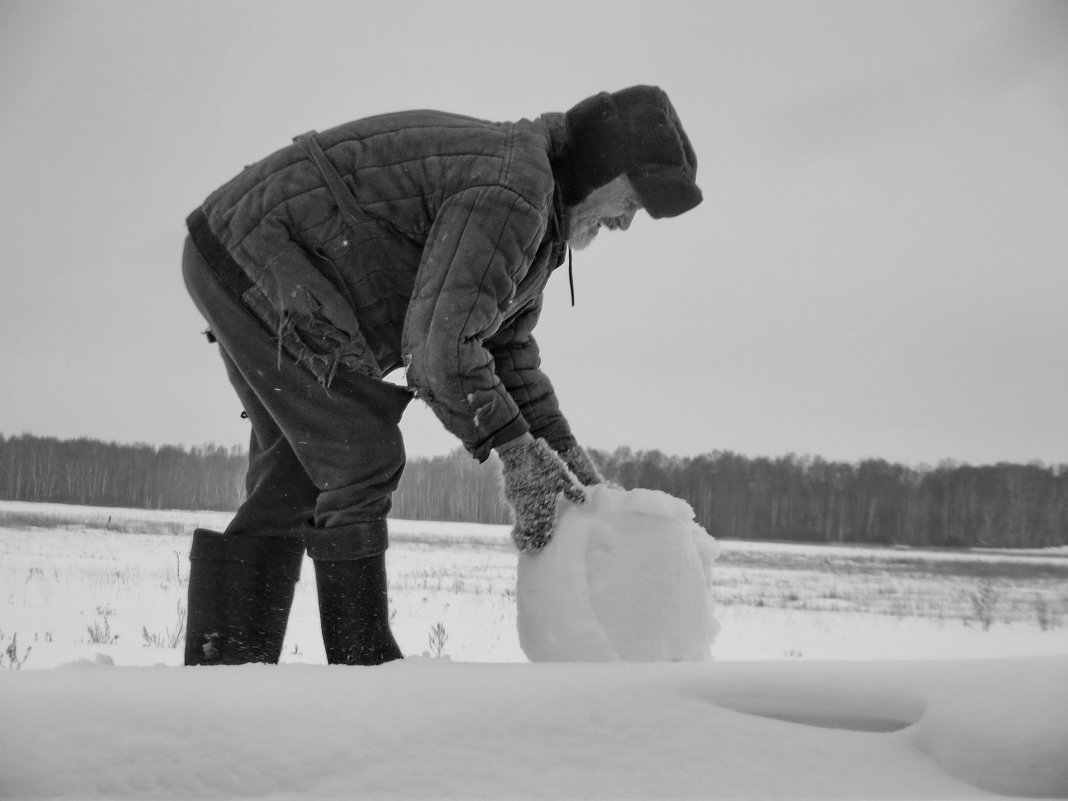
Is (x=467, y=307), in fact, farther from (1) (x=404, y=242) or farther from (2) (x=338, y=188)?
(2) (x=338, y=188)

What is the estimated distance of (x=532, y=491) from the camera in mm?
1692

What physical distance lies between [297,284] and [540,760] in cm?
119

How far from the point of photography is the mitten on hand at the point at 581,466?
215 cm

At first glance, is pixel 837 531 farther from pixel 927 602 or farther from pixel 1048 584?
pixel 927 602

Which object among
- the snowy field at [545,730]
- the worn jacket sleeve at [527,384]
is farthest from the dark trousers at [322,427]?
the snowy field at [545,730]

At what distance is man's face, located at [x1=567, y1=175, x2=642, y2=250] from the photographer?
196 centimetres

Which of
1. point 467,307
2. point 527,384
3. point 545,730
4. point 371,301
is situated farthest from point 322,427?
point 545,730

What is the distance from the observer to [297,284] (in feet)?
5.77

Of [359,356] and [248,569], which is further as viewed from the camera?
[248,569]

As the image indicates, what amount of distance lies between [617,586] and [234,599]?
924 mm

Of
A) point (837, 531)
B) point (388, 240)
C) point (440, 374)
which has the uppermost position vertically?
point (388, 240)

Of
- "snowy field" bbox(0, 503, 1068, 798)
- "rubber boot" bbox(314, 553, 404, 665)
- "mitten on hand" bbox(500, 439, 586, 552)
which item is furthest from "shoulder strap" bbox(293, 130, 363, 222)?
"snowy field" bbox(0, 503, 1068, 798)

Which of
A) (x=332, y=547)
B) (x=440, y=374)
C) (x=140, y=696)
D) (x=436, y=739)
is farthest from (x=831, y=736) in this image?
(x=332, y=547)

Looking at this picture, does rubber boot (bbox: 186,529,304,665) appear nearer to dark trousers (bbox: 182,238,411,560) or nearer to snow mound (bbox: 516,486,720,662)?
dark trousers (bbox: 182,238,411,560)
